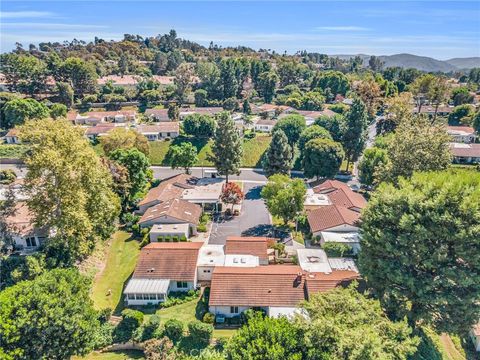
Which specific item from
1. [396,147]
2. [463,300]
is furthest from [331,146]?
[463,300]

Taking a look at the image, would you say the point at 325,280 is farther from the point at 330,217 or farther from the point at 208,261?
the point at 330,217

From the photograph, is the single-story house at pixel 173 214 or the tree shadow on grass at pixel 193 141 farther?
the tree shadow on grass at pixel 193 141

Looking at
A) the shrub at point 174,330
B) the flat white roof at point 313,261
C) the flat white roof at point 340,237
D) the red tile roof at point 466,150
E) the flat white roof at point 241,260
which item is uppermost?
the red tile roof at point 466,150

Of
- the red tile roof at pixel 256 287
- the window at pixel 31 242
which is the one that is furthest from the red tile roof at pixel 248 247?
the window at pixel 31 242

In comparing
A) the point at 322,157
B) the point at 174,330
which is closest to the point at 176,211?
the point at 174,330

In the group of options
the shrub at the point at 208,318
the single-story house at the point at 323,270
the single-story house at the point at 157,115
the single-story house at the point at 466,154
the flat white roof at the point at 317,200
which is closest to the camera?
the shrub at the point at 208,318

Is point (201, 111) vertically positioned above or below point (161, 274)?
above

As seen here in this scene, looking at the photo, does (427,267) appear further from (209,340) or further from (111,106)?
(111,106)

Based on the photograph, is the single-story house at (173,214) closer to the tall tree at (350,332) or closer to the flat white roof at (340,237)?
the flat white roof at (340,237)
